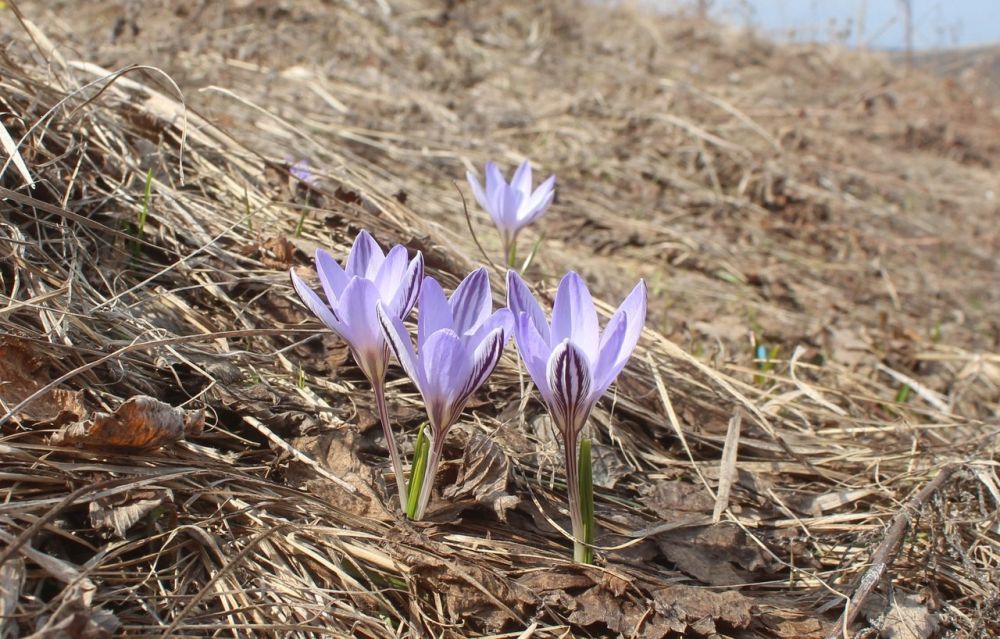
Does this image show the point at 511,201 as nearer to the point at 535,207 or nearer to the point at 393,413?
the point at 535,207

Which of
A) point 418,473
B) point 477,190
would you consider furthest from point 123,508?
point 477,190

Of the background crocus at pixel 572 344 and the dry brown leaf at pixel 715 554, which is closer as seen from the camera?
the background crocus at pixel 572 344

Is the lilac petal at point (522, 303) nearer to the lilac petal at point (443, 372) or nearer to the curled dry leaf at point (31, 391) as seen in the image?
the lilac petal at point (443, 372)

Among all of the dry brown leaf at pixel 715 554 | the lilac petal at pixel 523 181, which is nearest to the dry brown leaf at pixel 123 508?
the dry brown leaf at pixel 715 554

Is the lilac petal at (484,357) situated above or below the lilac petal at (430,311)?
below

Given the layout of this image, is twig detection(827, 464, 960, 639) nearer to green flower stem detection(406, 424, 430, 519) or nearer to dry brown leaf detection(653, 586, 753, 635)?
dry brown leaf detection(653, 586, 753, 635)
